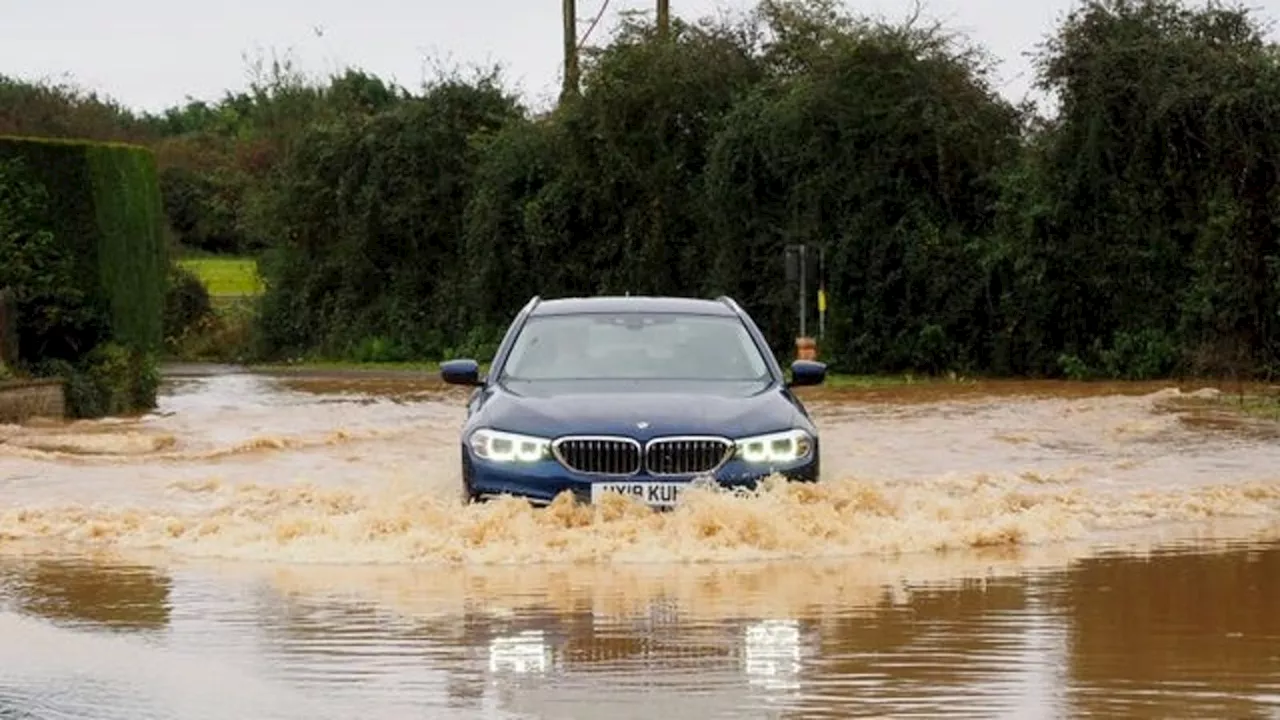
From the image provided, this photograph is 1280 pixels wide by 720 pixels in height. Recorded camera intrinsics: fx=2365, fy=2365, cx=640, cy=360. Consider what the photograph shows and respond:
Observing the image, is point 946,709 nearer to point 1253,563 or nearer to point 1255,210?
point 1253,563

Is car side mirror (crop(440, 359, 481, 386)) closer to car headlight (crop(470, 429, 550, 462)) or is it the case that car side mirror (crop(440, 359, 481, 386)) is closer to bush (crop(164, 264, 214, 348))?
car headlight (crop(470, 429, 550, 462))

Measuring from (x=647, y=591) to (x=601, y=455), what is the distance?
5.31ft

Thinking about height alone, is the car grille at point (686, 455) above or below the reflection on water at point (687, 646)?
above

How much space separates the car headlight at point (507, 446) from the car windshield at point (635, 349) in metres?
1.14

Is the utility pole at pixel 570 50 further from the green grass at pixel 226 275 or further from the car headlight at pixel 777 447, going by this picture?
the car headlight at pixel 777 447

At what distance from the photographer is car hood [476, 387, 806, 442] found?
13.0m

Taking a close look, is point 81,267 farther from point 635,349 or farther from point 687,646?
point 687,646

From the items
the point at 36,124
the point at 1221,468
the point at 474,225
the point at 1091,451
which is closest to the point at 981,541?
the point at 1221,468

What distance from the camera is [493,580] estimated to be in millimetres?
11977

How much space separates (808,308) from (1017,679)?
2968 centimetres

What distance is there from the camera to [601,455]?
42.5 ft

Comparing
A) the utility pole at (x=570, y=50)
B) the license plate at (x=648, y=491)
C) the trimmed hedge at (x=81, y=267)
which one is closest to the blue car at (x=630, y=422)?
the license plate at (x=648, y=491)

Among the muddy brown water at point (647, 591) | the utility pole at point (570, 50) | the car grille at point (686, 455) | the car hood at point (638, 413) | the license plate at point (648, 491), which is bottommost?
the muddy brown water at point (647, 591)

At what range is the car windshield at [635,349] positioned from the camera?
47.4 feet
